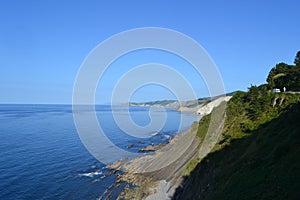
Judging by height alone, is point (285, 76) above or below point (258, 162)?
above

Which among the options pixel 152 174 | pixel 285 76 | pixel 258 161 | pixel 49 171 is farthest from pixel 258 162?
pixel 49 171

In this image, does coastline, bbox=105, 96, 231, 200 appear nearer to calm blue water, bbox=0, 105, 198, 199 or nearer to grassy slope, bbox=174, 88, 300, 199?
grassy slope, bbox=174, 88, 300, 199

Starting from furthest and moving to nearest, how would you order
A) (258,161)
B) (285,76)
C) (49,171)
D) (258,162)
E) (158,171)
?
(49,171)
(158,171)
(285,76)
(258,161)
(258,162)

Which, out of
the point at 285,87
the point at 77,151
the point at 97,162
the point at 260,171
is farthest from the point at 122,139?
the point at 260,171

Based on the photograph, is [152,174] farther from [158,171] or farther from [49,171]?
[49,171]

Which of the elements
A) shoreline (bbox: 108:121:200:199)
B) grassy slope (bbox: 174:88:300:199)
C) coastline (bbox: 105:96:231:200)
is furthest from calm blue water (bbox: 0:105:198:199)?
grassy slope (bbox: 174:88:300:199)

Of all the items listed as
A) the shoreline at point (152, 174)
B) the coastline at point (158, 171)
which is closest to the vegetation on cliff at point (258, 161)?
the coastline at point (158, 171)

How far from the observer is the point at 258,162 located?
16.8m

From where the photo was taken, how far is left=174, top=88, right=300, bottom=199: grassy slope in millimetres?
12734

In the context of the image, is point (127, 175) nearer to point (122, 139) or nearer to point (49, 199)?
point (49, 199)

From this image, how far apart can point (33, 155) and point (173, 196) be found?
3865 centimetres

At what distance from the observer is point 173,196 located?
31.1 meters

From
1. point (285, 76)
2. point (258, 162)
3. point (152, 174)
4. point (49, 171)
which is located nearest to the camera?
point (258, 162)

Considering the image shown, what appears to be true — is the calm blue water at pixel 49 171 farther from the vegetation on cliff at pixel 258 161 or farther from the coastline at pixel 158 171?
the vegetation on cliff at pixel 258 161
